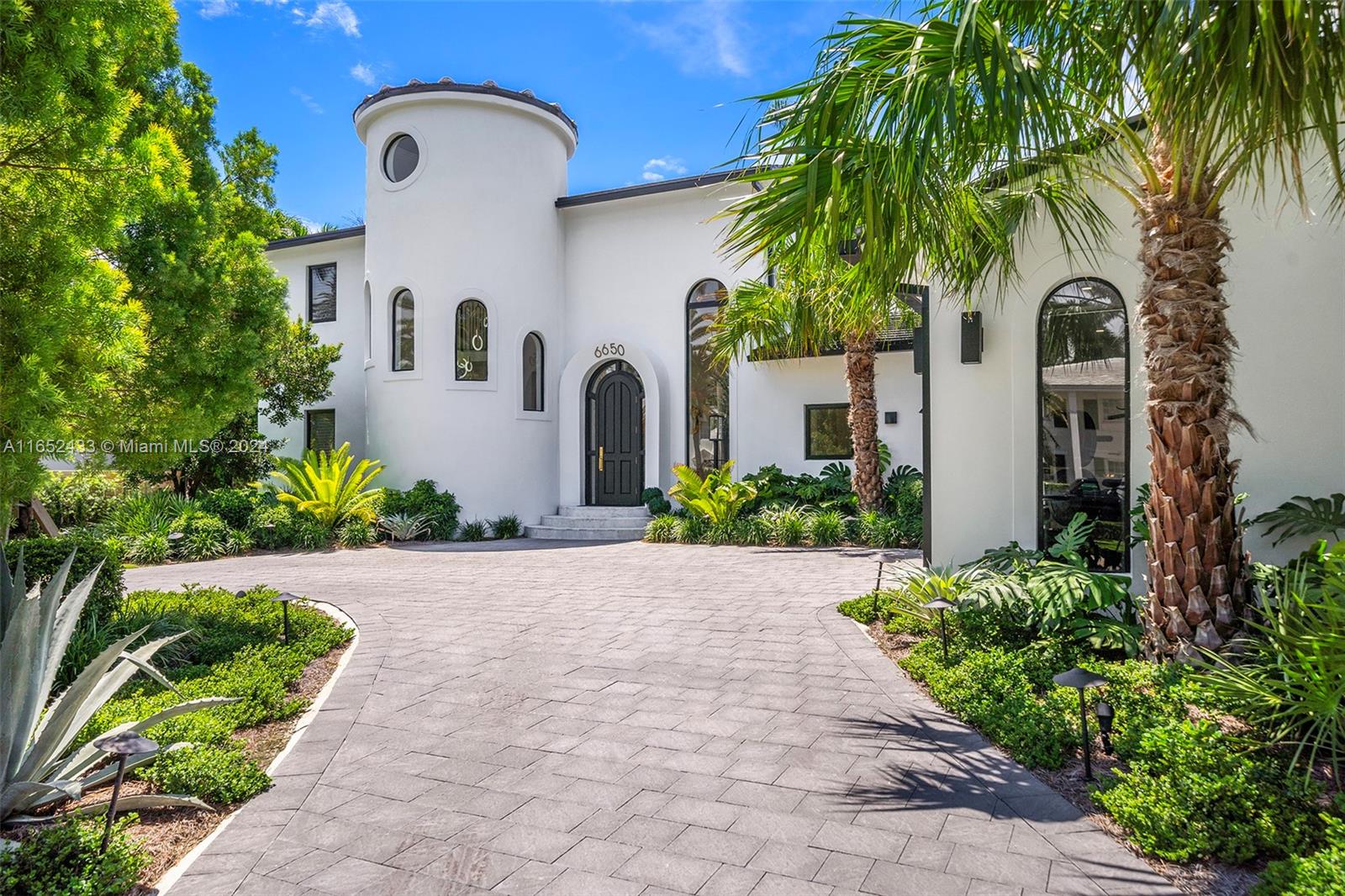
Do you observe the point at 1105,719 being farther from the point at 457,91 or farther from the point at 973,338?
the point at 457,91

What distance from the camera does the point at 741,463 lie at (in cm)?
1547

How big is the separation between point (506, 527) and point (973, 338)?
31.8 ft

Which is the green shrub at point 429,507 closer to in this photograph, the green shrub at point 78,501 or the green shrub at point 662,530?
the green shrub at point 662,530

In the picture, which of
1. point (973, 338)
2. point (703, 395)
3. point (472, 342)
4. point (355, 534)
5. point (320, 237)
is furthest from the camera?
point (320, 237)

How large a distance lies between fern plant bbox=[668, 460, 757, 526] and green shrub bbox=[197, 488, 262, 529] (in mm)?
7391

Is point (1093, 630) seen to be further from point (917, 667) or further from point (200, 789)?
point (200, 789)

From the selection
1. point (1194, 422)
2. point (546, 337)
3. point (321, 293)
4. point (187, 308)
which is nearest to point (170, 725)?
point (187, 308)

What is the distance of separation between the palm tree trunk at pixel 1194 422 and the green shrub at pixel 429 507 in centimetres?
1203

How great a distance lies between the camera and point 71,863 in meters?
2.93

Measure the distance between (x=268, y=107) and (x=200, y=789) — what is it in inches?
697

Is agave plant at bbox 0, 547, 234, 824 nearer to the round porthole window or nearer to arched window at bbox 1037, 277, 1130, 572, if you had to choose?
arched window at bbox 1037, 277, 1130, 572

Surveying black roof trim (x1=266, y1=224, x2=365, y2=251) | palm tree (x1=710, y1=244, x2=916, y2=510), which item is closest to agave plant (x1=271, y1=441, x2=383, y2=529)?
black roof trim (x1=266, y1=224, x2=365, y2=251)

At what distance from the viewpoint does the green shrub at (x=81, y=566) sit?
6.33 m

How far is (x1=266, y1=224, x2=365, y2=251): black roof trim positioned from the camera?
57.1ft
